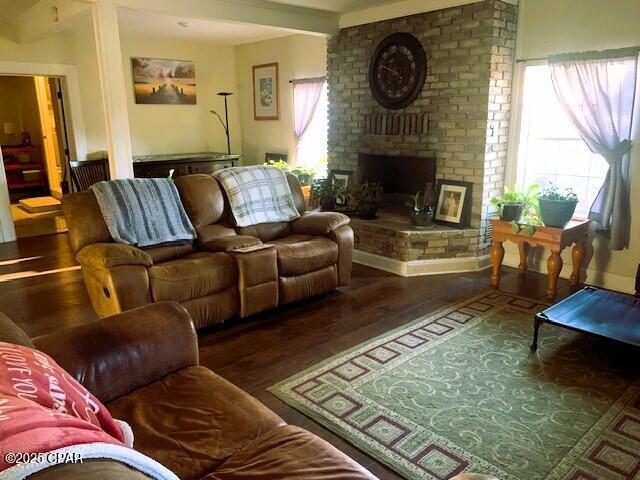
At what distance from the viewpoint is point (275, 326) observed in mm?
3377

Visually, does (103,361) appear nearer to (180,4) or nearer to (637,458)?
(637,458)

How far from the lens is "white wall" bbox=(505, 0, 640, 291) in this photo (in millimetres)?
3727

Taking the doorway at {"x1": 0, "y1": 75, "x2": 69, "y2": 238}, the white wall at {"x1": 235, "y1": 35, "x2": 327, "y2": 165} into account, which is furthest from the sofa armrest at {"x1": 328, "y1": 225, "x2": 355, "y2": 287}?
the doorway at {"x1": 0, "y1": 75, "x2": 69, "y2": 238}

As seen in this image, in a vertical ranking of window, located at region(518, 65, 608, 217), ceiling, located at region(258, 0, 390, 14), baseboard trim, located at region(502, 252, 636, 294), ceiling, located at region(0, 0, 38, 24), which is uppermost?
ceiling, located at region(0, 0, 38, 24)

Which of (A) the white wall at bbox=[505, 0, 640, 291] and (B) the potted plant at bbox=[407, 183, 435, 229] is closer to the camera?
(A) the white wall at bbox=[505, 0, 640, 291]

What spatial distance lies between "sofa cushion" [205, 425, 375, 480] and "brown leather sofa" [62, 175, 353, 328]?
1769 mm

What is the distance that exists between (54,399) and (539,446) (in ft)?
6.48

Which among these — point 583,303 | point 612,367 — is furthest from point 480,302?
point 612,367

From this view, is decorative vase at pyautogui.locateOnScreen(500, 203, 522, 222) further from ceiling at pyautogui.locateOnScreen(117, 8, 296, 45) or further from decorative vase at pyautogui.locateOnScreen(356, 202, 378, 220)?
ceiling at pyautogui.locateOnScreen(117, 8, 296, 45)

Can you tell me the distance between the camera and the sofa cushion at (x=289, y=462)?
1.29 meters

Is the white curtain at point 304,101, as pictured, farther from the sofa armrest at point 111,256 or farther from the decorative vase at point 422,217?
the sofa armrest at point 111,256

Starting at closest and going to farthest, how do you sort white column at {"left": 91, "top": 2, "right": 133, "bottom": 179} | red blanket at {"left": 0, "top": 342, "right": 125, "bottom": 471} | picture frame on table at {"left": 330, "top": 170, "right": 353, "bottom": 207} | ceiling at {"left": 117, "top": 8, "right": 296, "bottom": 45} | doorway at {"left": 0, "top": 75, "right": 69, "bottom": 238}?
red blanket at {"left": 0, "top": 342, "right": 125, "bottom": 471} < white column at {"left": 91, "top": 2, "right": 133, "bottom": 179} < picture frame on table at {"left": 330, "top": 170, "right": 353, "bottom": 207} < ceiling at {"left": 117, "top": 8, "right": 296, "bottom": 45} < doorway at {"left": 0, "top": 75, "right": 69, "bottom": 238}

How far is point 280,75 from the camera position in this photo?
6.96m

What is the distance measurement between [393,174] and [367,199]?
815mm
